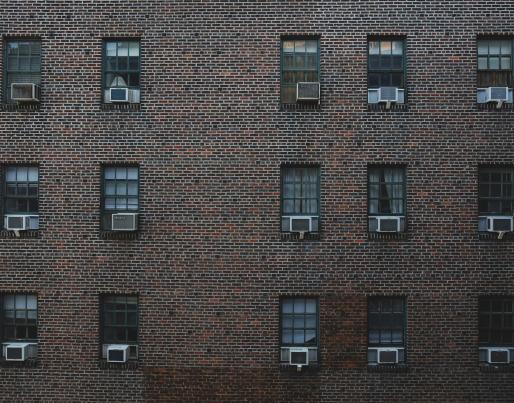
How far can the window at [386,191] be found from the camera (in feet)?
43.9

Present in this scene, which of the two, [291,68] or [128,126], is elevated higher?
[291,68]

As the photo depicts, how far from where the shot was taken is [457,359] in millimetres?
13008

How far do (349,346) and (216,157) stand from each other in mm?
6014

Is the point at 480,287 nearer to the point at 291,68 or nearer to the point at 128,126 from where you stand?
the point at 291,68

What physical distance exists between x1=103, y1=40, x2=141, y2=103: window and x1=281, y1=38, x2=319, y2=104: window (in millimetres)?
3941

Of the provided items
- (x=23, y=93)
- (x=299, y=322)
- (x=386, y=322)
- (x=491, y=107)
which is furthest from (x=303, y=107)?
(x=23, y=93)

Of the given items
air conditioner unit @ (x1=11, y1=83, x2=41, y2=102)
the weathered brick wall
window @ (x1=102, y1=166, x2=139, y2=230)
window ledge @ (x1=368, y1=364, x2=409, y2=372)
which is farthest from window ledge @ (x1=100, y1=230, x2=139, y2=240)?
window ledge @ (x1=368, y1=364, x2=409, y2=372)

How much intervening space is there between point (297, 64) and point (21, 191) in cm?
815

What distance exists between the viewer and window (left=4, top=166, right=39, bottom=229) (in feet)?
44.5

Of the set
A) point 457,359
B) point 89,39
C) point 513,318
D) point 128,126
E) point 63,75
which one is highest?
point 89,39

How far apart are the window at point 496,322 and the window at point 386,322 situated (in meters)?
2.05

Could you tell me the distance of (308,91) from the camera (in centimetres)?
1311

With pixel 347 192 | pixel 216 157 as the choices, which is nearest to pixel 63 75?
pixel 216 157

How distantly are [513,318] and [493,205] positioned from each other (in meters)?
2.99
